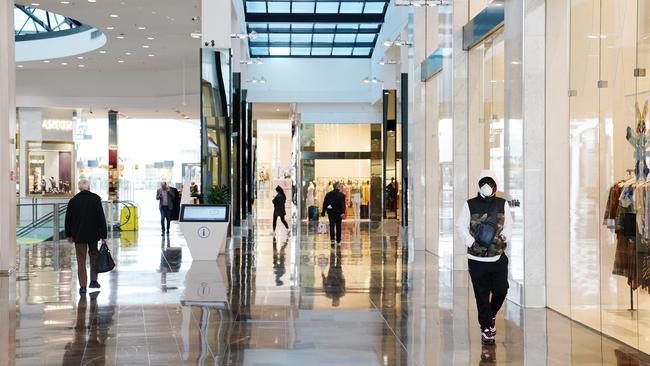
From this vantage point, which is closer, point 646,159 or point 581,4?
point 646,159

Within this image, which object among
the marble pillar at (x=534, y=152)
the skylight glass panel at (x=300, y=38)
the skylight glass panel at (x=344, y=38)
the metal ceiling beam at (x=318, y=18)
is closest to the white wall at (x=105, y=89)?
the metal ceiling beam at (x=318, y=18)

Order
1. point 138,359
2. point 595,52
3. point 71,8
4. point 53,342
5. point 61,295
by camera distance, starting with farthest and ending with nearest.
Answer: point 71,8, point 61,295, point 595,52, point 53,342, point 138,359

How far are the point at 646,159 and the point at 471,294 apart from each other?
4.82 metres

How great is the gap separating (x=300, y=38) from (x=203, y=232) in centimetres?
2421

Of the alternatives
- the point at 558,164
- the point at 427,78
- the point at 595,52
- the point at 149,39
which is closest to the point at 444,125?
the point at 427,78

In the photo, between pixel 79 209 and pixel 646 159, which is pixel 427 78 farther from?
pixel 646 159

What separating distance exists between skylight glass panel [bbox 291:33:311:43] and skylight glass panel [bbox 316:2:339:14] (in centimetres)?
340

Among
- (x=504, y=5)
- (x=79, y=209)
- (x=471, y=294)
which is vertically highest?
(x=504, y=5)

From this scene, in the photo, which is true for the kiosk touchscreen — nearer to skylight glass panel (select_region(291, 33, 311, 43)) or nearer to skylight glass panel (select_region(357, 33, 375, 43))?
skylight glass panel (select_region(357, 33, 375, 43))

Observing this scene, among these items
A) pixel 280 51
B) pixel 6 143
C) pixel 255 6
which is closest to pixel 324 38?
pixel 280 51

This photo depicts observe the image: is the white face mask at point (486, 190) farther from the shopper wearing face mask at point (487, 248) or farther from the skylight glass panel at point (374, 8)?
the skylight glass panel at point (374, 8)

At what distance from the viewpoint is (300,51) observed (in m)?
42.6

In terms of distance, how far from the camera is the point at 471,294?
42.0 ft

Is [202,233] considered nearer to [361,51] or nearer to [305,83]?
[305,83]
